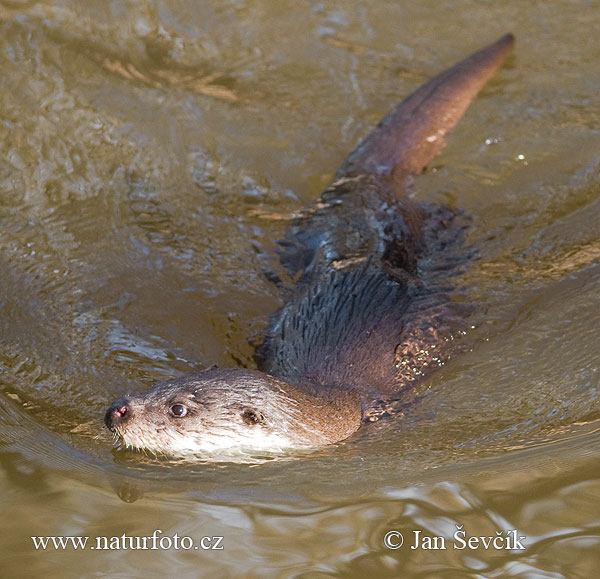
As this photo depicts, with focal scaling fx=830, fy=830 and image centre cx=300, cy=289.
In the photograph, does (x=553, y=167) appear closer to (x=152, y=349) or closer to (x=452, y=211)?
(x=452, y=211)

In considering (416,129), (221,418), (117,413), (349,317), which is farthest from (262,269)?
(117,413)

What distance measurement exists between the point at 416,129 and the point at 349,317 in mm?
1431

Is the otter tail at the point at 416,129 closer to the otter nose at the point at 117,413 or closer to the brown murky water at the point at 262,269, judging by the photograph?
the brown murky water at the point at 262,269

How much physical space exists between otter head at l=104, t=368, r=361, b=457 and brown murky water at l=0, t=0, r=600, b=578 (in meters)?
0.08

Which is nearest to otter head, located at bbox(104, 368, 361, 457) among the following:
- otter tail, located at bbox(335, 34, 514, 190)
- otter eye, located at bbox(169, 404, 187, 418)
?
otter eye, located at bbox(169, 404, 187, 418)

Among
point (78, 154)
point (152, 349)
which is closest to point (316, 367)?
point (152, 349)

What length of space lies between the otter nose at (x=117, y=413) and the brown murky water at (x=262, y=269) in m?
0.14

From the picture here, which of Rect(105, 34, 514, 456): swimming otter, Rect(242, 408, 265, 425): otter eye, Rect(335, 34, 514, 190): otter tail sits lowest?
Rect(242, 408, 265, 425): otter eye

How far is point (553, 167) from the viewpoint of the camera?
4355mm

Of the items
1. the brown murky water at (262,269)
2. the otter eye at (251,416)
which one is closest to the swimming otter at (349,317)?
the otter eye at (251,416)

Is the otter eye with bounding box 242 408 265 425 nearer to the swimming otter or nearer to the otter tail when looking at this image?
the swimming otter

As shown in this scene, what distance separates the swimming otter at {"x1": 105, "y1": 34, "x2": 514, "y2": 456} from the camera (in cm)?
265

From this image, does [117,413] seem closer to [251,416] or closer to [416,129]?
[251,416]

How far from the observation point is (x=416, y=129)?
4191mm
